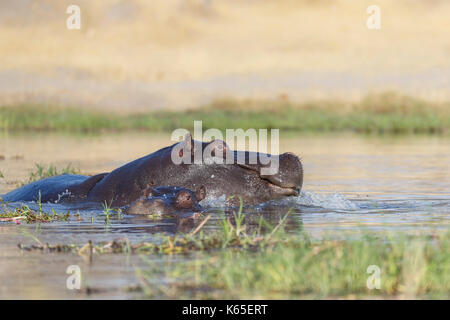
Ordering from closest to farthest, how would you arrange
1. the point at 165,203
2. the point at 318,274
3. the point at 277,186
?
the point at 318,274, the point at 165,203, the point at 277,186

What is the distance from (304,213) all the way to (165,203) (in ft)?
5.19

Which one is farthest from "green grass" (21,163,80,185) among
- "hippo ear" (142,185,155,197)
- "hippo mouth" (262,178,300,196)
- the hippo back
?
"hippo mouth" (262,178,300,196)

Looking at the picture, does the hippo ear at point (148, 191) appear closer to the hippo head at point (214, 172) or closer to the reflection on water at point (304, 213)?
the hippo head at point (214, 172)

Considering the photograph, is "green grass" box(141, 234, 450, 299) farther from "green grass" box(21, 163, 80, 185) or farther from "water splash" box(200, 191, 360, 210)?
"green grass" box(21, 163, 80, 185)

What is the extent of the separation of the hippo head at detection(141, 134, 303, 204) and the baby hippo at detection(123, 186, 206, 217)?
12.7 inches

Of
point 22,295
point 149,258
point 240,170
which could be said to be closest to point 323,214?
point 240,170

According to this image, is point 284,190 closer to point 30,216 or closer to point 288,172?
point 288,172

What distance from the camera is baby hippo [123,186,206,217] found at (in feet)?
30.2

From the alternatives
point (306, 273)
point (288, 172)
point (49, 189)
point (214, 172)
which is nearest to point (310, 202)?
point (288, 172)

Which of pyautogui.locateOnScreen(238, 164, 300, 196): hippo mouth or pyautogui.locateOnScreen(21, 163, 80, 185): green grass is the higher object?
pyautogui.locateOnScreen(238, 164, 300, 196): hippo mouth

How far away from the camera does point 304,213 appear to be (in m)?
9.53

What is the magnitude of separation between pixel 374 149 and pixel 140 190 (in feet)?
49.8

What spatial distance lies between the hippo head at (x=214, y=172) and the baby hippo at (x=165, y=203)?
323 millimetres
